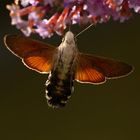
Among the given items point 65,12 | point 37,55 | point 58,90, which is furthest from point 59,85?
point 65,12

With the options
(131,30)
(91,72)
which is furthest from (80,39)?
(91,72)

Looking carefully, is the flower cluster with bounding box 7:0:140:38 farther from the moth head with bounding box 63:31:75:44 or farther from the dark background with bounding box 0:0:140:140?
the dark background with bounding box 0:0:140:140

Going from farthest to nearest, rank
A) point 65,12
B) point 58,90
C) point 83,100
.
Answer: point 83,100 < point 58,90 < point 65,12

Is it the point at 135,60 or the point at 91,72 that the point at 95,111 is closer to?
the point at 135,60

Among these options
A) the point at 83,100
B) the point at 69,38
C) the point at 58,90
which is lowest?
the point at 83,100

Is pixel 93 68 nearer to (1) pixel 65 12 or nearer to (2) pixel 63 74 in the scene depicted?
(2) pixel 63 74

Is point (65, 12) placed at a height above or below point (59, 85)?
above
